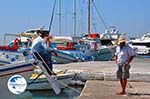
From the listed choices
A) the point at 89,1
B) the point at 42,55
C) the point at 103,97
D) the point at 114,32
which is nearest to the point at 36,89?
the point at 42,55

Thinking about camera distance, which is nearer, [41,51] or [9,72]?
[9,72]

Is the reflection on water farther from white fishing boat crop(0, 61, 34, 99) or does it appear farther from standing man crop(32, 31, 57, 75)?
white fishing boat crop(0, 61, 34, 99)

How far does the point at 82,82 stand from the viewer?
703 inches

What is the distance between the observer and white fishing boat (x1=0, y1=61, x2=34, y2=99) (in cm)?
1084

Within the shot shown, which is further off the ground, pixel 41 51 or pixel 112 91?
pixel 41 51

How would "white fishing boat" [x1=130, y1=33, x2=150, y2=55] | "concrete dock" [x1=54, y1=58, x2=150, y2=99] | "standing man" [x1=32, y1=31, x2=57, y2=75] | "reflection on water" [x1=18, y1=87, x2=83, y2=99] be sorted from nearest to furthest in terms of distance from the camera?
"concrete dock" [x1=54, y1=58, x2=150, y2=99] → "standing man" [x1=32, y1=31, x2=57, y2=75] → "reflection on water" [x1=18, y1=87, x2=83, y2=99] → "white fishing boat" [x1=130, y1=33, x2=150, y2=55]

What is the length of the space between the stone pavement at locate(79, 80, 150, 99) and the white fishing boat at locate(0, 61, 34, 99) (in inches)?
72.7

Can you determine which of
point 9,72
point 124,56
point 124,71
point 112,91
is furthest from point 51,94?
→ point 9,72
